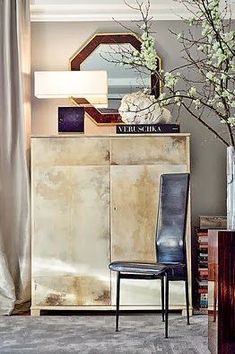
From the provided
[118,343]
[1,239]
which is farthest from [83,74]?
[118,343]

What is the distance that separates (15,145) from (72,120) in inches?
21.2

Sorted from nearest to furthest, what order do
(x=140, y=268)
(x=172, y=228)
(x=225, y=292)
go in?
(x=225, y=292)
(x=140, y=268)
(x=172, y=228)

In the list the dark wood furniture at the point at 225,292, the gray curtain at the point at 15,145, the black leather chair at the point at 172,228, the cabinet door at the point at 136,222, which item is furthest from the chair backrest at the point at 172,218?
the dark wood furniture at the point at 225,292

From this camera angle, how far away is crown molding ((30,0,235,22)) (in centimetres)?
525

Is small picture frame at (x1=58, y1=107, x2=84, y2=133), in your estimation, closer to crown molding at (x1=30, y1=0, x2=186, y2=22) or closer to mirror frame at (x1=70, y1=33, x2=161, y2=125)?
mirror frame at (x1=70, y1=33, x2=161, y2=125)

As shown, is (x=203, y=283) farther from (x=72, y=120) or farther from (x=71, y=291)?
(x=72, y=120)

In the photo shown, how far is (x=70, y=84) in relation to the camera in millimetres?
5117

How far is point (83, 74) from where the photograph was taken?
201 inches

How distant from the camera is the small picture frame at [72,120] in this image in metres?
4.96

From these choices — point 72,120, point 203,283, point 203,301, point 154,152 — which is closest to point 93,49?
point 72,120

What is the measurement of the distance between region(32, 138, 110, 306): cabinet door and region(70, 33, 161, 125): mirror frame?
663 mm

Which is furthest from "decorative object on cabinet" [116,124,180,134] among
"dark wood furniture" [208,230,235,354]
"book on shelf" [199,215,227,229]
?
"dark wood furniture" [208,230,235,354]

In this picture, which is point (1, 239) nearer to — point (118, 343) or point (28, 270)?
point (28, 270)

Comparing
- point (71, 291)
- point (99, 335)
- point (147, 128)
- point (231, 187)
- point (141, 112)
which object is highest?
point (141, 112)
